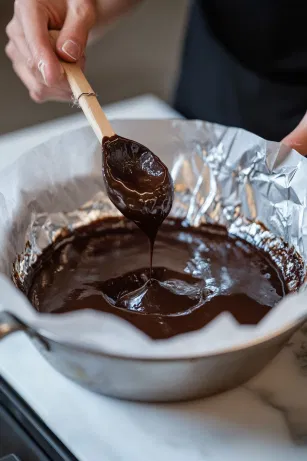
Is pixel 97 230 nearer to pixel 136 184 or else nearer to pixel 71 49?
pixel 136 184

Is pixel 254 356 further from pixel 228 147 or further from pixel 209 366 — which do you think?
pixel 228 147

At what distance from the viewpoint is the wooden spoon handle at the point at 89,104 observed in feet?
3.08

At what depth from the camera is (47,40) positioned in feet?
3.21

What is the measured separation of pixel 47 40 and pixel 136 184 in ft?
0.88

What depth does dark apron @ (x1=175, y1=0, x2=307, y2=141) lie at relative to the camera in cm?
120

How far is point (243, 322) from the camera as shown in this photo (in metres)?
0.86

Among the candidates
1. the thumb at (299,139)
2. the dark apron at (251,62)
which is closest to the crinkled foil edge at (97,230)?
the thumb at (299,139)

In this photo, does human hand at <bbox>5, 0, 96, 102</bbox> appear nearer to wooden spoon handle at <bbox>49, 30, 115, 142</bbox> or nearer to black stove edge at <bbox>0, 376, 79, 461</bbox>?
wooden spoon handle at <bbox>49, 30, 115, 142</bbox>

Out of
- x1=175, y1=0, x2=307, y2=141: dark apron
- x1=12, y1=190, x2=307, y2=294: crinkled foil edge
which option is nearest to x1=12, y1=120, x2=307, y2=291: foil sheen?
x1=12, y1=190, x2=307, y2=294: crinkled foil edge

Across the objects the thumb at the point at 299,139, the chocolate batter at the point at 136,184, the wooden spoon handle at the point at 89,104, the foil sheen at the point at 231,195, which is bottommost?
the foil sheen at the point at 231,195

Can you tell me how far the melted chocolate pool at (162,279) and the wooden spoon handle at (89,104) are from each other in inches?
7.9

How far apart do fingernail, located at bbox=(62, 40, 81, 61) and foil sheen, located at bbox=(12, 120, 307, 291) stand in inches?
6.0

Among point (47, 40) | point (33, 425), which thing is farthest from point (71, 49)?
point (33, 425)

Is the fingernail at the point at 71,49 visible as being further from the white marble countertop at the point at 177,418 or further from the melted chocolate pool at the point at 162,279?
the white marble countertop at the point at 177,418
